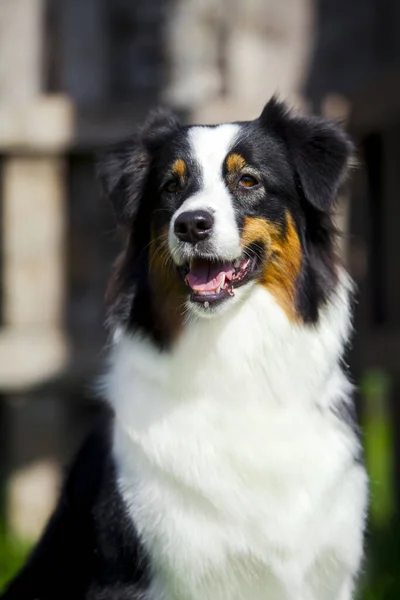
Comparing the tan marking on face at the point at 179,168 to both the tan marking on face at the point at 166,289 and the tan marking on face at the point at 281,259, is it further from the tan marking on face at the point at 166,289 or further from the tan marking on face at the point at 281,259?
the tan marking on face at the point at 281,259

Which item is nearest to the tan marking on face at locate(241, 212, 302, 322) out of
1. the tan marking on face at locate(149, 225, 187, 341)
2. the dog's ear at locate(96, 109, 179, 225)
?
the tan marking on face at locate(149, 225, 187, 341)

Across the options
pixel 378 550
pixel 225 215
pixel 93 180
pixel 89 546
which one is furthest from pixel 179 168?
pixel 93 180

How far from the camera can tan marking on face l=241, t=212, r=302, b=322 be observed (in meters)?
3.36

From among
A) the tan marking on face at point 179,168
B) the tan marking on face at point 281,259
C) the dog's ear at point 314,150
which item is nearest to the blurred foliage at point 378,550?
the tan marking on face at point 281,259

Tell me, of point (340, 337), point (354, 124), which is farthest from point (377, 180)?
point (340, 337)

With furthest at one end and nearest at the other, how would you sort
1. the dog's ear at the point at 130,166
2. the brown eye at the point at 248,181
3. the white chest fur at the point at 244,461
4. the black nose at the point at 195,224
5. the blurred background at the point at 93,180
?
the blurred background at the point at 93,180
the dog's ear at the point at 130,166
the brown eye at the point at 248,181
the white chest fur at the point at 244,461
the black nose at the point at 195,224

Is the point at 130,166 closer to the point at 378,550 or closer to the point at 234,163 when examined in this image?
the point at 234,163

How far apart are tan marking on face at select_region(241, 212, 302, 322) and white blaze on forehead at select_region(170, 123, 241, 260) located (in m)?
0.11

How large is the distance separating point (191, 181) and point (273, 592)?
1.32 meters

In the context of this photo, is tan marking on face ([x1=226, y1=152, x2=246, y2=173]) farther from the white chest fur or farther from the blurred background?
the blurred background

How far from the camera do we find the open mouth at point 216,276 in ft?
10.8

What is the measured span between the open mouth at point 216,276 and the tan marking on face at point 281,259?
6cm

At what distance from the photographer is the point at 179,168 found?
343cm

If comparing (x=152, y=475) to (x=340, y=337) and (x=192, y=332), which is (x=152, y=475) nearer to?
(x=192, y=332)
